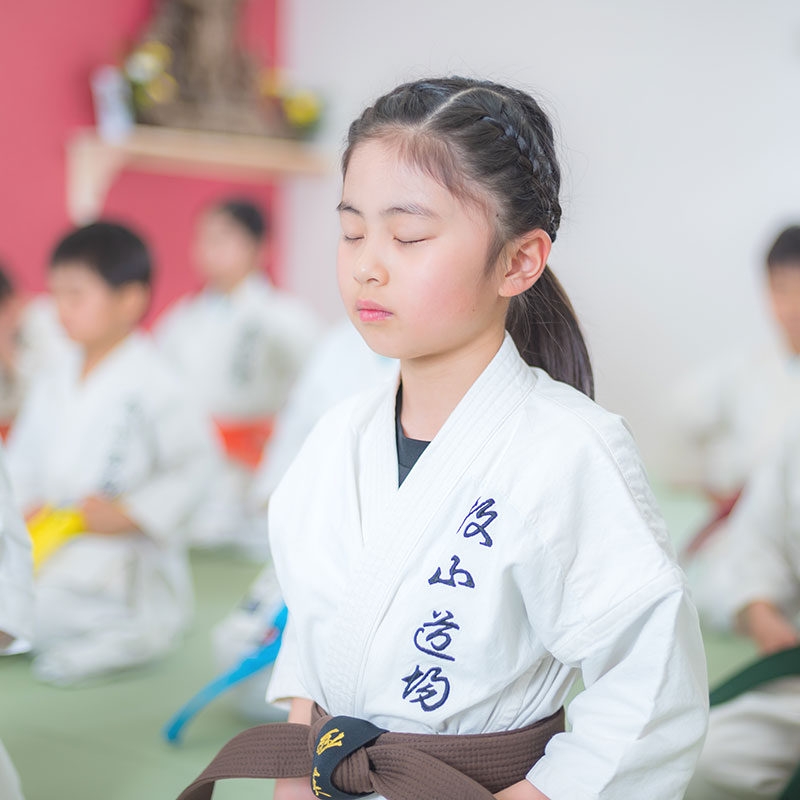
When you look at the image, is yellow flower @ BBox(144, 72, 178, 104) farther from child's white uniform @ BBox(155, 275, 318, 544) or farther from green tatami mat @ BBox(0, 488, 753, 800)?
green tatami mat @ BBox(0, 488, 753, 800)

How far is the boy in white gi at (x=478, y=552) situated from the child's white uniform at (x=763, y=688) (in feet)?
2.37

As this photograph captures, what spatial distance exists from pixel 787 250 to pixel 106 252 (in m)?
2.02

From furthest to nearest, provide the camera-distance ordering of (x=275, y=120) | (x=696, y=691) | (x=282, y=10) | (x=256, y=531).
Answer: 1. (x=282, y=10)
2. (x=275, y=120)
3. (x=256, y=531)
4. (x=696, y=691)

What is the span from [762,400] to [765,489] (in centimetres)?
225

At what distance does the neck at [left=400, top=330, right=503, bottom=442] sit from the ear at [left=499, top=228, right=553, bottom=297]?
0.08m

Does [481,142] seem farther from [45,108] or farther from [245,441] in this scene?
[45,108]

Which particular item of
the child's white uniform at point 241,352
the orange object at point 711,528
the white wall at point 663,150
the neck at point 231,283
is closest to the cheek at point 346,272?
the orange object at point 711,528

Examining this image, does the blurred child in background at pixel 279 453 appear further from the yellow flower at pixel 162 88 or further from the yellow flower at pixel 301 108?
the yellow flower at pixel 301 108

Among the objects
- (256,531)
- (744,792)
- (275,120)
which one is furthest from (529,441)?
(275,120)

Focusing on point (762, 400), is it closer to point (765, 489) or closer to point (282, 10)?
point (765, 489)

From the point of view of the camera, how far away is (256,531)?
13.7ft

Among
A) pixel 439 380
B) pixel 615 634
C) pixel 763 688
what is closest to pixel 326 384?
pixel 763 688

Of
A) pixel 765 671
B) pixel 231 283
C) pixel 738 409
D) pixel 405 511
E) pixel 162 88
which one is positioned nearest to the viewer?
pixel 405 511

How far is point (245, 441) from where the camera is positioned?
4.59 meters
